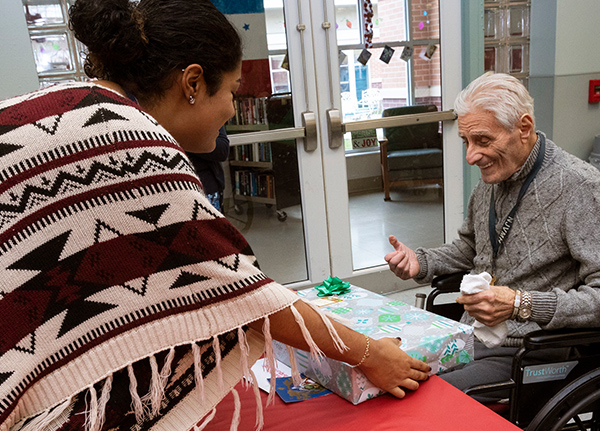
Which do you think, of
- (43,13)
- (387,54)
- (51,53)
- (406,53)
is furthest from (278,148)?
(43,13)

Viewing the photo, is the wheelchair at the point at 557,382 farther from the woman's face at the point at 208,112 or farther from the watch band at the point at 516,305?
the woman's face at the point at 208,112

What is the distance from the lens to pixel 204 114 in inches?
41.4

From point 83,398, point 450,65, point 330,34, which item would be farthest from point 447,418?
point 450,65

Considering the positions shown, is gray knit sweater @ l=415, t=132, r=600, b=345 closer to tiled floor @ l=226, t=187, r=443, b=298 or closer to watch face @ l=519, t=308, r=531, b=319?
watch face @ l=519, t=308, r=531, b=319

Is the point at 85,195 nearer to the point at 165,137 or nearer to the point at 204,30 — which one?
the point at 165,137

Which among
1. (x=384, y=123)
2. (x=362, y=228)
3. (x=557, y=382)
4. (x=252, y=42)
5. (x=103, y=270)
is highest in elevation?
(x=252, y=42)

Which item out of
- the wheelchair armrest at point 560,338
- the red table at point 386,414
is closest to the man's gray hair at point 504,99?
the wheelchair armrest at point 560,338

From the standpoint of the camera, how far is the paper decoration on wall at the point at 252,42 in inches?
124

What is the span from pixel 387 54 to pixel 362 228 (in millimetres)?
1229

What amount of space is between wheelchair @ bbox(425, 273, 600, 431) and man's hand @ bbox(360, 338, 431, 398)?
28 cm

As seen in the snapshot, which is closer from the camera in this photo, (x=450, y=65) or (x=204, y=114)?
(x=204, y=114)

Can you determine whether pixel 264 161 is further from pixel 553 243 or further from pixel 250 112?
pixel 553 243

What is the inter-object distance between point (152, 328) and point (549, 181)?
4.05ft

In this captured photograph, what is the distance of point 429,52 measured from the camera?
364cm
